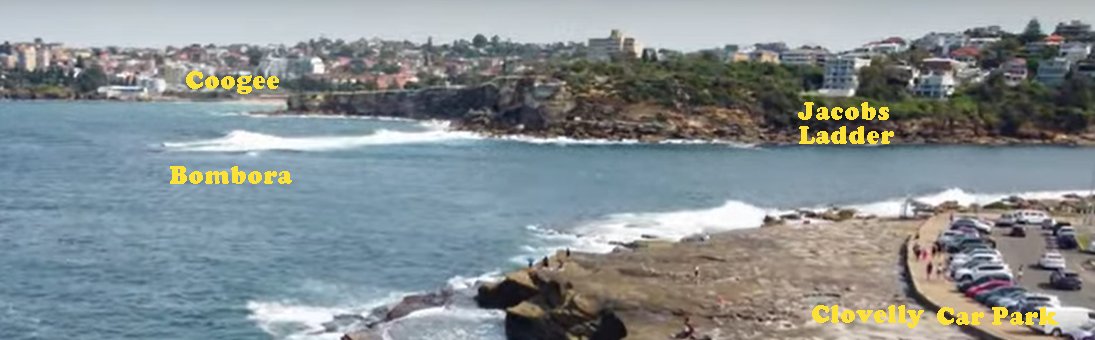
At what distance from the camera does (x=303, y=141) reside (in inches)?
3605

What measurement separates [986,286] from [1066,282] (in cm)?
246

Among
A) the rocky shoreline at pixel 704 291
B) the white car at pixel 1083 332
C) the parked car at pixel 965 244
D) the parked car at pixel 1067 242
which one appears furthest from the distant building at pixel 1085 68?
the white car at pixel 1083 332

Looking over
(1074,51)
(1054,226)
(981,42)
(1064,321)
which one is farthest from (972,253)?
(981,42)

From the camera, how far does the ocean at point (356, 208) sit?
3069 cm

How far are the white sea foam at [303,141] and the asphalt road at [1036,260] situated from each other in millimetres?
56052

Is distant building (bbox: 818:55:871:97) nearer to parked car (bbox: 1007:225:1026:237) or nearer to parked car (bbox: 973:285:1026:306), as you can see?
parked car (bbox: 1007:225:1026:237)

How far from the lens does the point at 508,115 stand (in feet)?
355

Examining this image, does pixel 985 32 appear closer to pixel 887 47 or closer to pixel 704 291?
pixel 887 47

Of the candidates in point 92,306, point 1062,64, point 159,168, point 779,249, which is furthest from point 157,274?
point 1062,64

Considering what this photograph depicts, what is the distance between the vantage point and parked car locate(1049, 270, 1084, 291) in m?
26.3

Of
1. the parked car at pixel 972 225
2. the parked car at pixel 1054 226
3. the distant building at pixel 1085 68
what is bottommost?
the distant building at pixel 1085 68

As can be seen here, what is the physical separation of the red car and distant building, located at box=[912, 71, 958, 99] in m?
90.6

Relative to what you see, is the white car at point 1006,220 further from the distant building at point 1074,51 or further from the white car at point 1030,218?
the distant building at point 1074,51

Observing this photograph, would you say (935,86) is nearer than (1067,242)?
No
